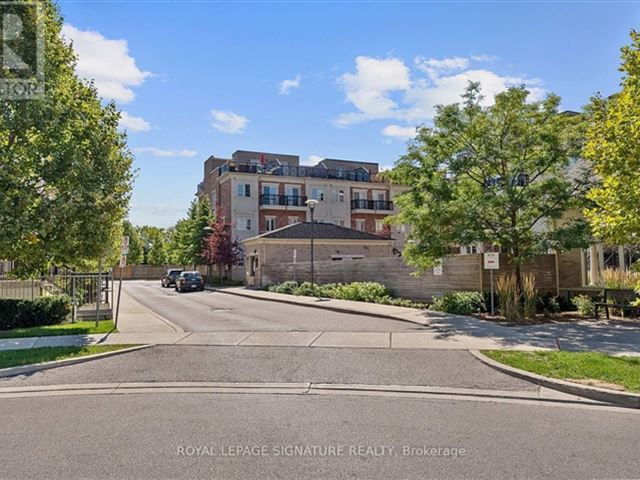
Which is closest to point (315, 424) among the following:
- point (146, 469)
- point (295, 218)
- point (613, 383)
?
point (146, 469)

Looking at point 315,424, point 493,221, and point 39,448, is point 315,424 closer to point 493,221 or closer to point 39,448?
point 39,448

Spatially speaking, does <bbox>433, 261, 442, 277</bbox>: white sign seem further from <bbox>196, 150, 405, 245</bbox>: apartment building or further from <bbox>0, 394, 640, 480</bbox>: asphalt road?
<bbox>196, 150, 405, 245</bbox>: apartment building

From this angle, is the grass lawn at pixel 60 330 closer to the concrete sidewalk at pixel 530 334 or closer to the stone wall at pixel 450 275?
the concrete sidewalk at pixel 530 334

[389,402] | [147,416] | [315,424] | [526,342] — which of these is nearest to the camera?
[315,424]

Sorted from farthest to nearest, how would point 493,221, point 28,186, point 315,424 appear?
1. point 493,221
2. point 28,186
3. point 315,424

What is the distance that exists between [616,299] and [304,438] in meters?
14.2

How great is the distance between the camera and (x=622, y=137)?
26.6ft

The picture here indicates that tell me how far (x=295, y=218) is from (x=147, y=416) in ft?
146

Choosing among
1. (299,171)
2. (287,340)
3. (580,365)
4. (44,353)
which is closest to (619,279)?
(580,365)

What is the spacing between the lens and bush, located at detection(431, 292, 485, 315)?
15.7 meters

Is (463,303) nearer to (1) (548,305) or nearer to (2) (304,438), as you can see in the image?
(1) (548,305)

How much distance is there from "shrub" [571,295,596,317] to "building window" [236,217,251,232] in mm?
35856

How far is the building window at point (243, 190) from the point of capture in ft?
157

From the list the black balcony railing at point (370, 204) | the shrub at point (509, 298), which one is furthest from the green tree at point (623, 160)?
the black balcony railing at point (370, 204)
